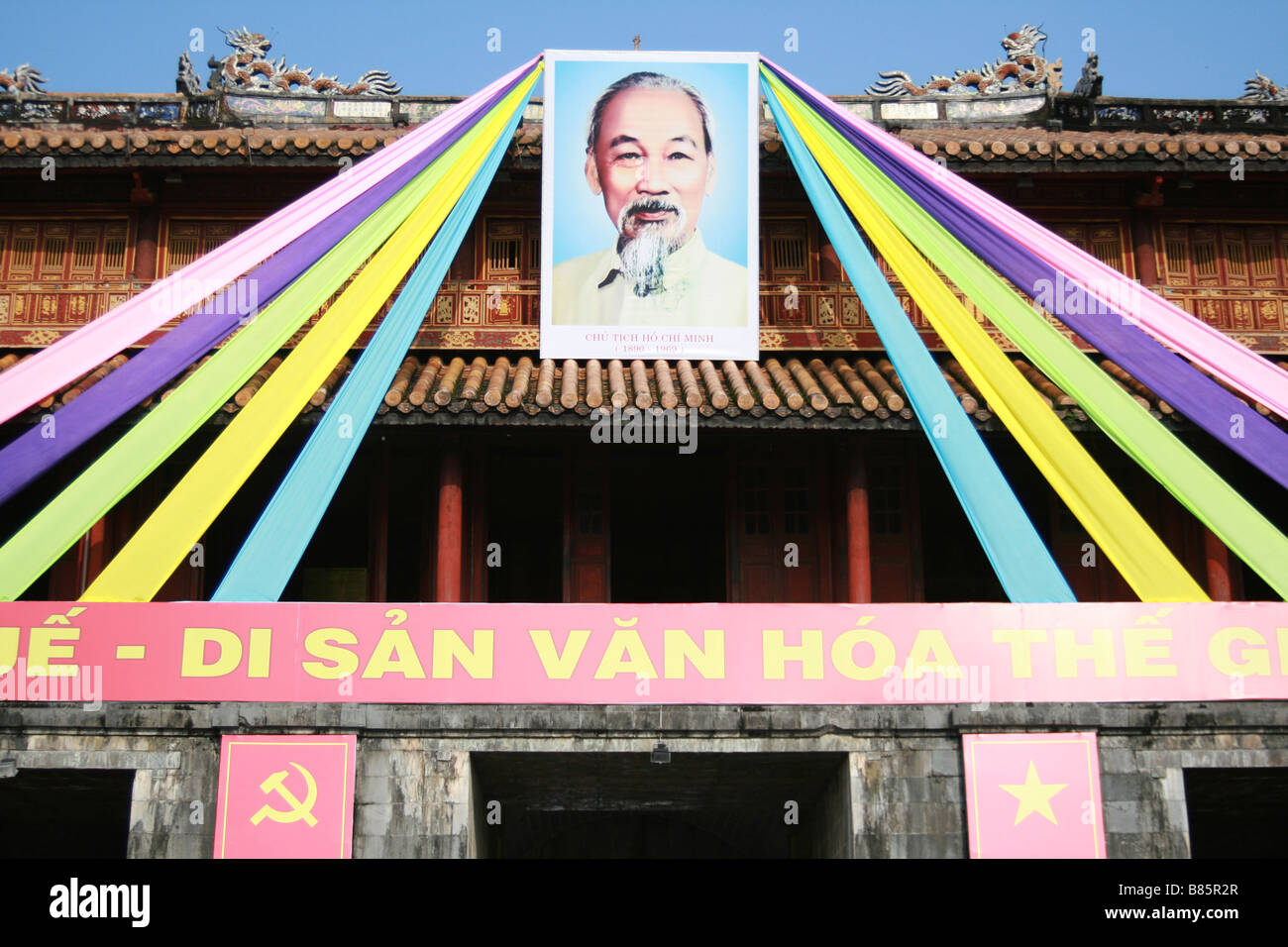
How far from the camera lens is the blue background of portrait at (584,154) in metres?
15.5

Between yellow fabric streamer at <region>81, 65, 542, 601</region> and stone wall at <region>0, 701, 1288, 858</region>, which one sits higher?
yellow fabric streamer at <region>81, 65, 542, 601</region>

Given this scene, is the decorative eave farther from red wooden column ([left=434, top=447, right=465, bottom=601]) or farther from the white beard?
red wooden column ([left=434, top=447, right=465, bottom=601])

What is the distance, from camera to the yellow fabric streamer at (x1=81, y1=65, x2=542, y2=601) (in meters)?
11.1

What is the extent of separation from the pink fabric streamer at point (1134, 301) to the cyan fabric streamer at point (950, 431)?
2.92ft

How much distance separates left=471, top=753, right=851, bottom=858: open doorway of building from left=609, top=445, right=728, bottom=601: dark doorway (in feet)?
8.84

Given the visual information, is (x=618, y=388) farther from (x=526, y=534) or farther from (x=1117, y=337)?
(x=1117, y=337)

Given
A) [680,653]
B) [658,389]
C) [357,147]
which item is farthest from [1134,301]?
[357,147]

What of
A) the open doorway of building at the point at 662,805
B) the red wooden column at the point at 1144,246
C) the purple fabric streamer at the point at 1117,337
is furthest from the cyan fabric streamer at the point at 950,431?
the red wooden column at the point at 1144,246

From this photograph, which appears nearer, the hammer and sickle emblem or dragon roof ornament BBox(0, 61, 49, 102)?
the hammer and sickle emblem

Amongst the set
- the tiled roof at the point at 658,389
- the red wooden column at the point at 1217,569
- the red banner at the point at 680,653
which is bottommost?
the red banner at the point at 680,653

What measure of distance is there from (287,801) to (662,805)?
4.51m

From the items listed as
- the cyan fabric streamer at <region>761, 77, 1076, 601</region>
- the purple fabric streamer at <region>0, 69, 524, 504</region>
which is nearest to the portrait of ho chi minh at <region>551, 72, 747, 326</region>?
the cyan fabric streamer at <region>761, 77, 1076, 601</region>

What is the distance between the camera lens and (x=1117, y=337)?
509 inches

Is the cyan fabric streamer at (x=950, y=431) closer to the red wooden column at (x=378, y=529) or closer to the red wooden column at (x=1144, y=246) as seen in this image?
the red wooden column at (x=1144, y=246)
